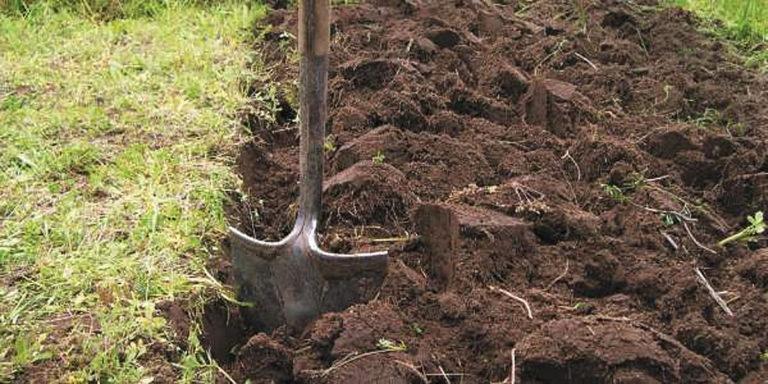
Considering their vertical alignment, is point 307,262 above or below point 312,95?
below

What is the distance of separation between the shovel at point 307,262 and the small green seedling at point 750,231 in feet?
3.85

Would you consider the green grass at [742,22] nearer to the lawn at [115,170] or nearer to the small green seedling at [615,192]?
the lawn at [115,170]

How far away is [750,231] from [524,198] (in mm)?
716

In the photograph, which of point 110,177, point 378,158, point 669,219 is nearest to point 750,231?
point 669,219

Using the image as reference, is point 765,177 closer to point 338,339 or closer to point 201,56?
point 338,339

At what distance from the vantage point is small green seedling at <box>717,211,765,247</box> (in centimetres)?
271

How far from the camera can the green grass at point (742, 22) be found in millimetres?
4619

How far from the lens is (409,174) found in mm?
3027

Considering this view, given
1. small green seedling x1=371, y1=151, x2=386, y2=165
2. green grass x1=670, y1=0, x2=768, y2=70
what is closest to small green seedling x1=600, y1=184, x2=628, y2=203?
Result: small green seedling x1=371, y1=151, x2=386, y2=165

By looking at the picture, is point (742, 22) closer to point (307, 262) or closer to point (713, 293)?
point (713, 293)

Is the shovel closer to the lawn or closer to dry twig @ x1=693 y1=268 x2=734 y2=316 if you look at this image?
the lawn

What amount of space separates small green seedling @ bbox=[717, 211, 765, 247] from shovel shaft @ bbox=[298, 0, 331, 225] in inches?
51.4

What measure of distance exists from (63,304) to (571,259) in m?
1.46

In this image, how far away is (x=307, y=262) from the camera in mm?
2510
